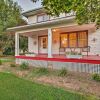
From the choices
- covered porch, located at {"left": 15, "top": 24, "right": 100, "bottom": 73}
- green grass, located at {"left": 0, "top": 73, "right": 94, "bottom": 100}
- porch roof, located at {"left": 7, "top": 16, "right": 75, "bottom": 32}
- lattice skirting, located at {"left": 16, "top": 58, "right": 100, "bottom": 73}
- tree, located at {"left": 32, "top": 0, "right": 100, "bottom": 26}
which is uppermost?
porch roof, located at {"left": 7, "top": 16, "right": 75, "bottom": 32}

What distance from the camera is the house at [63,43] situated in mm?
13016

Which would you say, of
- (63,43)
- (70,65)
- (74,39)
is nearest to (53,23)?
(70,65)

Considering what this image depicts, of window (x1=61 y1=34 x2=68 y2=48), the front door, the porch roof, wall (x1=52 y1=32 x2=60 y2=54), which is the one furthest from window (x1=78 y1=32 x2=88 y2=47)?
the front door

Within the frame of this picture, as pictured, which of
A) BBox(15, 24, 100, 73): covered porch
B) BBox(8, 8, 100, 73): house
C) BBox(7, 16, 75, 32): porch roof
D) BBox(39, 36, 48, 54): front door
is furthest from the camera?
BBox(39, 36, 48, 54): front door

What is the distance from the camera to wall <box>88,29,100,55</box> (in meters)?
15.9

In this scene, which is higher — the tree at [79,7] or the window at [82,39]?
the tree at [79,7]

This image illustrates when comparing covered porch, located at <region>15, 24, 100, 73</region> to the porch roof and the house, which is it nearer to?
the house

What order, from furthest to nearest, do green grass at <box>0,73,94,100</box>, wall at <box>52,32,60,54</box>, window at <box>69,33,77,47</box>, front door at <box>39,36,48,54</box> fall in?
front door at <box>39,36,48,54</box>, wall at <box>52,32,60,54</box>, window at <box>69,33,77,47</box>, green grass at <box>0,73,94,100</box>

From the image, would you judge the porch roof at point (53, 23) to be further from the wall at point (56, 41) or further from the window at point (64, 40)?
the window at point (64, 40)

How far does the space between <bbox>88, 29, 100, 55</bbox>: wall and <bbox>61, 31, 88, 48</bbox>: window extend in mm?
523

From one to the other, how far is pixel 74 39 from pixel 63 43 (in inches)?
51.3

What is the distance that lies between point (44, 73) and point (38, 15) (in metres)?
10.1

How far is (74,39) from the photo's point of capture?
57.6ft

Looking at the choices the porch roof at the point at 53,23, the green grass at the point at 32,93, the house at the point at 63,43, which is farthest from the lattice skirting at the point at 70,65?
the green grass at the point at 32,93
